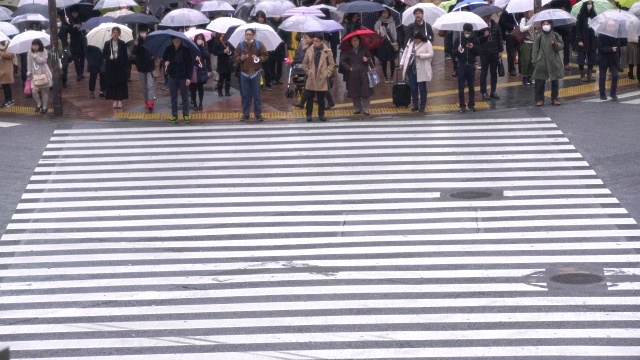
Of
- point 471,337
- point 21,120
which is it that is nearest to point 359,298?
point 471,337

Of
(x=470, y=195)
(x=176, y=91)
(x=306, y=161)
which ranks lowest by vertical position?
(x=470, y=195)

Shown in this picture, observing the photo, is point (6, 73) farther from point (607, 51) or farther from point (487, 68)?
point (607, 51)

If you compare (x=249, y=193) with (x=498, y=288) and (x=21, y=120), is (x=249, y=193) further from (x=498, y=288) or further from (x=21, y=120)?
(x=21, y=120)

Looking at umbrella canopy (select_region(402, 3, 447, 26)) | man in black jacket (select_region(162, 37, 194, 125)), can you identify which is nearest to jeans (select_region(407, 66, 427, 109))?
umbrella canopy (select_region(402, 3, 447, 26))

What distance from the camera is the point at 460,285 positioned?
13.2 meters

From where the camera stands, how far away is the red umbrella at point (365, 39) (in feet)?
73.5

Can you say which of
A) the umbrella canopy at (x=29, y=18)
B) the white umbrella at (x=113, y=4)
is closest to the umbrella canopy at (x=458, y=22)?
the white umbrella at (x=113, y=4)

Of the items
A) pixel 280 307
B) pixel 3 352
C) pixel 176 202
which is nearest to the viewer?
pixel 3 352

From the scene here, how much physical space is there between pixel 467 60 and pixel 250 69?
13.6ft

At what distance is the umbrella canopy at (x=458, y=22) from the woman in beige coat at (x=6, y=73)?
347 inches

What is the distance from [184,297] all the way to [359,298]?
197 cm

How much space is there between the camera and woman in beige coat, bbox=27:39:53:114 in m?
23.1

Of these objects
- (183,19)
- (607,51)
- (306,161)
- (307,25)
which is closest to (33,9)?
(183,19)

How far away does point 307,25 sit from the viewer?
23.3 meters
